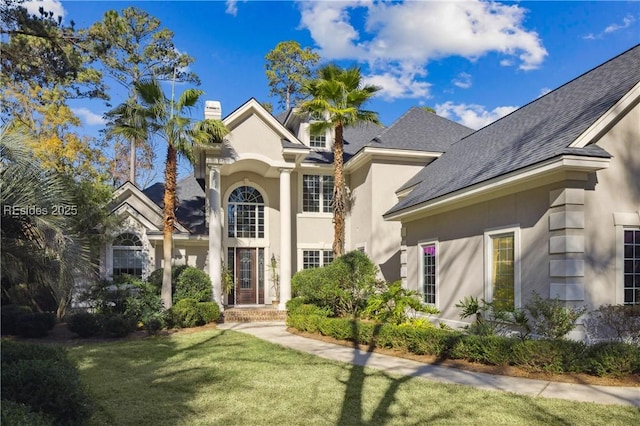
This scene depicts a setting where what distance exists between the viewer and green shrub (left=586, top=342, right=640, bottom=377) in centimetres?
762

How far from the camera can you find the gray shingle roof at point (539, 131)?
31.6ft

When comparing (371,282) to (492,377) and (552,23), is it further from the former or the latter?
(552,23)

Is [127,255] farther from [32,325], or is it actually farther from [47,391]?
[47,391]

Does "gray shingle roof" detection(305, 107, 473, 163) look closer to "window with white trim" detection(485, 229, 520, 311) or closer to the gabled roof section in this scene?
the gabled roof section

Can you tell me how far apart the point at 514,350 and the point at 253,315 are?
1082cm

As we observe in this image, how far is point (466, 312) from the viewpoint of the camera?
37.4ft

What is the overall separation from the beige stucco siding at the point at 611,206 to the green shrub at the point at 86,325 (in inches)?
500

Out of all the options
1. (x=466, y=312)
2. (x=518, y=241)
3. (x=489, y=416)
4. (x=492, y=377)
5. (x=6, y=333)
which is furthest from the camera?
(x=6, y=333)

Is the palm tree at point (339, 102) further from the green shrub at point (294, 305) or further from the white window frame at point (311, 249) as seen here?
the white window frame at point (311, 249)

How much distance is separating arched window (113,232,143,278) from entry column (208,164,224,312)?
10.1 ft

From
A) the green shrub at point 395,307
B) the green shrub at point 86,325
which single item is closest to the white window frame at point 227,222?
the green shrub at point 86,325

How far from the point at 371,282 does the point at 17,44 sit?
1401 centimetres

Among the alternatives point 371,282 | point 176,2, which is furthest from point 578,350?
point 176,2

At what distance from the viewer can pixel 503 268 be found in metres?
11.0
